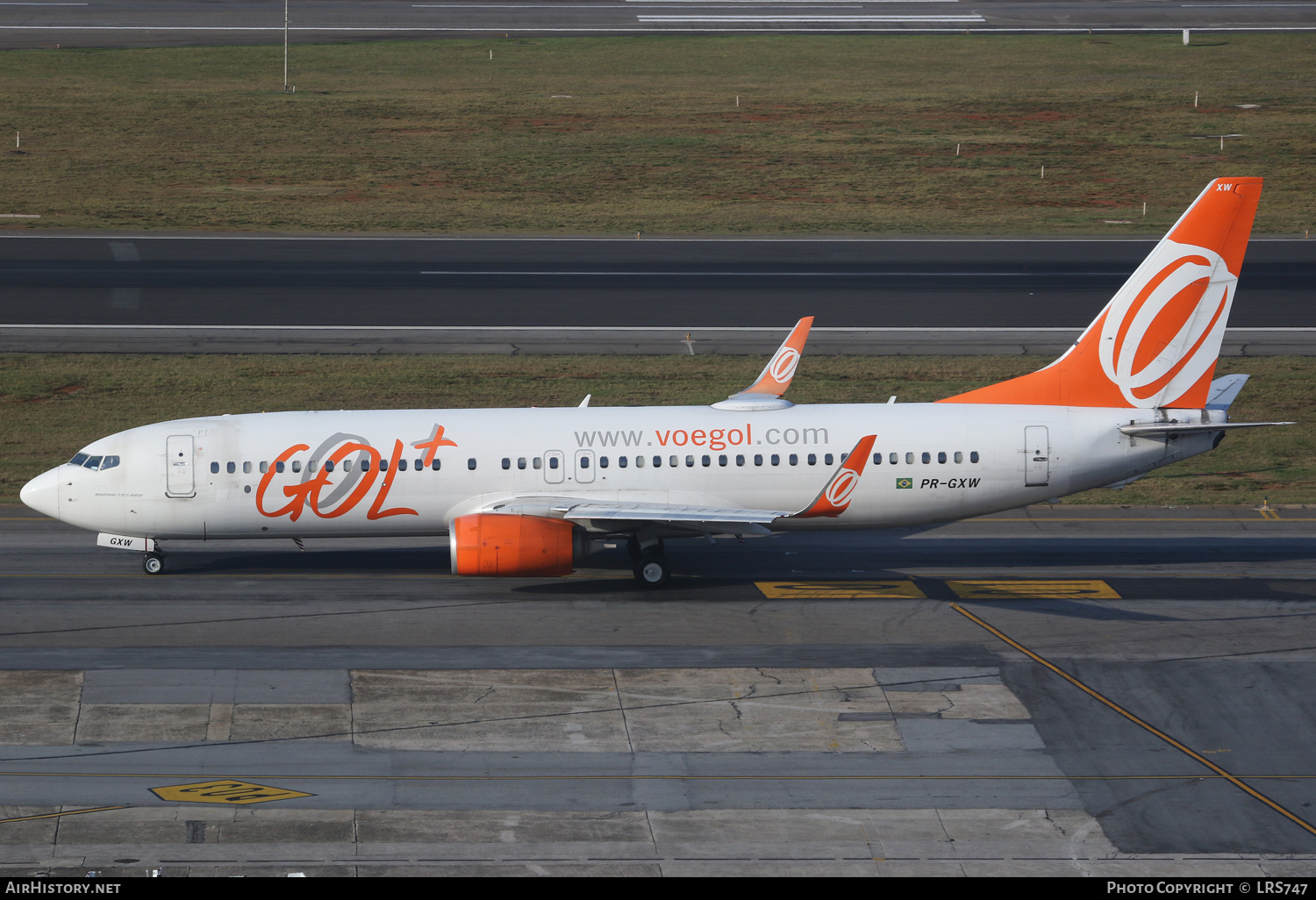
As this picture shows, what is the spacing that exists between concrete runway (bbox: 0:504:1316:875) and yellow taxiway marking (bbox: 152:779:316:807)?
114mm

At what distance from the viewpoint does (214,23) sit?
107000 mm

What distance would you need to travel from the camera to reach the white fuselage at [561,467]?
30.9 metres

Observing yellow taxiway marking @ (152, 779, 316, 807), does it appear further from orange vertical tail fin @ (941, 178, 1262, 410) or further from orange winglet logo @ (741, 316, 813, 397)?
orange vertical tail fin @ (941, 178, 1262, 410)

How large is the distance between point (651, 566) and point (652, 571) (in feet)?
0.39

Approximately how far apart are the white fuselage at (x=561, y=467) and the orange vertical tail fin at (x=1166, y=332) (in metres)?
0.62

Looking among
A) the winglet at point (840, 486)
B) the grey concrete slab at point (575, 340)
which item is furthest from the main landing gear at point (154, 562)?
the grey concrete slab at point (575, 340)

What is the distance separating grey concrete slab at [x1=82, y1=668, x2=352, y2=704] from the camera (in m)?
24.4

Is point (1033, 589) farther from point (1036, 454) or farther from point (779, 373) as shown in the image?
point (779, 373)

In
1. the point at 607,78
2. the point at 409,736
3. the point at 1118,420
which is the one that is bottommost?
the point at 409,736

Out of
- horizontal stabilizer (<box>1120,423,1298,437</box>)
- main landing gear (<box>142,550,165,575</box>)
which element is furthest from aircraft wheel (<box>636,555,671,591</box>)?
main landing gear (<box>142,550,165,575</box>)

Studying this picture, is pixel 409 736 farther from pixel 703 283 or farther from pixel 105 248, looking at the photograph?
pixel 105 248

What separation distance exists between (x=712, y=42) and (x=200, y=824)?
89.2 metres

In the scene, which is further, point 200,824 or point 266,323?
point 266,323
